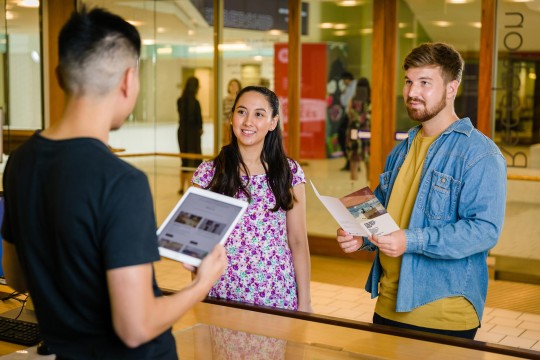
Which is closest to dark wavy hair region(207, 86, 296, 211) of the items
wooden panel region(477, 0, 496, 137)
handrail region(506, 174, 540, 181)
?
wooden panel region(477, 0, 496, 137)

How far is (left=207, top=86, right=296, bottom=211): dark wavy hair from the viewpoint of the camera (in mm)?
2857

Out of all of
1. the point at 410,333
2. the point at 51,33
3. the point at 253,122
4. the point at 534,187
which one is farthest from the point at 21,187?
the point at 51,33

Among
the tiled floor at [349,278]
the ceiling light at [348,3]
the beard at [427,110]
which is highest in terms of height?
the ceiling light at [348,3]

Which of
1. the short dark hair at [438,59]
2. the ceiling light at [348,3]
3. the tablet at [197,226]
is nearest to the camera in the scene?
the tablet at [197,226]

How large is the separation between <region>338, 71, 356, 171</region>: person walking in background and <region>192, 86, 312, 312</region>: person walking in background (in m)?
4.13

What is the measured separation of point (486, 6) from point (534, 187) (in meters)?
1.51

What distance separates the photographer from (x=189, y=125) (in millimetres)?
7746

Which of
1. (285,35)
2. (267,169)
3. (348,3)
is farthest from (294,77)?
(267,169)

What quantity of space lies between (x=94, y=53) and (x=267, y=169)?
155cm

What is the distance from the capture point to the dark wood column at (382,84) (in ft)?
22.1

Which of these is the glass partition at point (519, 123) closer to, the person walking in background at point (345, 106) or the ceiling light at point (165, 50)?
the person walking in background at point (345, 106)

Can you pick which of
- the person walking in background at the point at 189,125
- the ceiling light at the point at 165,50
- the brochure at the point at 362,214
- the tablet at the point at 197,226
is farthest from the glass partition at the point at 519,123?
the tablet at the point at 197,226

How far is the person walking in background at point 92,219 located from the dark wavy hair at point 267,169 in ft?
4.41

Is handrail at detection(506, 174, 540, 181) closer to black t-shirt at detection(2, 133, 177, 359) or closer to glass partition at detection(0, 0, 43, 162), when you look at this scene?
glass partition at detection(0, 0, 43, 162)
